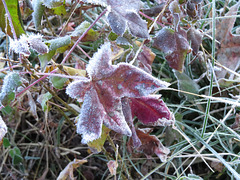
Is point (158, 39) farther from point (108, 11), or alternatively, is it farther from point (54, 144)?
point (54, 144)

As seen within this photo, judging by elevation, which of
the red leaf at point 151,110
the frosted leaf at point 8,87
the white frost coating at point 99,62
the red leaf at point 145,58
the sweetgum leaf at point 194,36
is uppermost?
the white frost coating at point 99,62

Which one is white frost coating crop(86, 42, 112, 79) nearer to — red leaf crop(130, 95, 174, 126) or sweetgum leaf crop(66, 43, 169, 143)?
sweetgum leaf crop(66, 43, 169, 143)

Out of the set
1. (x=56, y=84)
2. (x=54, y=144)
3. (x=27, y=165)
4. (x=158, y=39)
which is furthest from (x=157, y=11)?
(x=27, y=165)

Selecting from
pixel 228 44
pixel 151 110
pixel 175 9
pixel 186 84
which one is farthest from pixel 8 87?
pixel 228 44

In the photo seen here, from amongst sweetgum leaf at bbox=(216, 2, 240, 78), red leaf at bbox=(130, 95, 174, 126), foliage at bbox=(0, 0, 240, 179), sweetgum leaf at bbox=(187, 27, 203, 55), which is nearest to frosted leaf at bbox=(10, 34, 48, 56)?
foliage at bbox=(0, 0, 240, 179)

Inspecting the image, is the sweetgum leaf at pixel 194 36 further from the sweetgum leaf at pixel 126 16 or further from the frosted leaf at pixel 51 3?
the frosted leaf at pixel 51 3

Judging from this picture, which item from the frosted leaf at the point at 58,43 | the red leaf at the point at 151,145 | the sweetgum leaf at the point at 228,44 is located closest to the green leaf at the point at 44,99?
the frosted leaf at the point at 58,43

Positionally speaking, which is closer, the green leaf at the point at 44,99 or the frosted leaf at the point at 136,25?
the frosted leaf at the point at 136,25

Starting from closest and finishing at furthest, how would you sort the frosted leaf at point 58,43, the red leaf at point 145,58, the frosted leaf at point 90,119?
the frosted leaf at point 90,119 < the frosted leaf at point 58,43 < the red leaf at point 145,58
